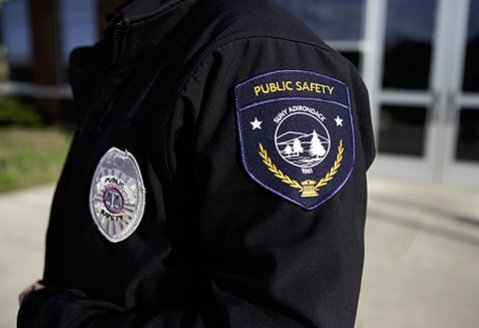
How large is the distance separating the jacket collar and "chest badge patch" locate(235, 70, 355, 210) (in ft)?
0.90

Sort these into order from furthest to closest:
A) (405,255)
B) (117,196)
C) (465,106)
→ 1. (465,106)
2. (405,255)
3. (117,196)

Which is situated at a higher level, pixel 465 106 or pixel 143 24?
pixel 143 24

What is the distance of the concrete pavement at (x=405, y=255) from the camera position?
2867mm

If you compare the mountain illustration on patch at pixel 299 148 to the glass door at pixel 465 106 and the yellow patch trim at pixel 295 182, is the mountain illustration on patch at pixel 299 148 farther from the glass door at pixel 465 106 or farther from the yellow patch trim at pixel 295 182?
the glass door at pixel 465 106

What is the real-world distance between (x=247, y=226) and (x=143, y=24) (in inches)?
17.7

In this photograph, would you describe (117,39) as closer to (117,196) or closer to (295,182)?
(117,196)

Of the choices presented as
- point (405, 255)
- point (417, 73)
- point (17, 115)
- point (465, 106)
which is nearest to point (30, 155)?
point (17, 115)

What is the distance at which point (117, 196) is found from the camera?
0.87 meters

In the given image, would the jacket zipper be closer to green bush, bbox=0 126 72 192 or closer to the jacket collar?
the jacket collar

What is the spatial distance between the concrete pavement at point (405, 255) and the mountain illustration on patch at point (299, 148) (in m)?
2.25

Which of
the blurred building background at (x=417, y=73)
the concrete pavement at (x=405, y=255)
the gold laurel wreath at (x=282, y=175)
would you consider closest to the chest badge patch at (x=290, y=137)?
the gold laurel wreath at (x=282, y=175)

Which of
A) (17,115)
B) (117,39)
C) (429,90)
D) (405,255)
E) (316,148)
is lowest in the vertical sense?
(17,115)

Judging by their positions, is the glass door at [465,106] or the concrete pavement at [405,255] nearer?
the concrete pavement at [405,255]

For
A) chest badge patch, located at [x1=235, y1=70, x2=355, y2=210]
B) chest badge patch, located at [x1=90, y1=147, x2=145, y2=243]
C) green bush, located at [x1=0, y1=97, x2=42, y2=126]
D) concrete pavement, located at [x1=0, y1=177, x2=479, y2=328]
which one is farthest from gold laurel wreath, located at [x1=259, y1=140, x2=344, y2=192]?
green bush, located at [x1=0, y1=97, x2=42, y2=126]
